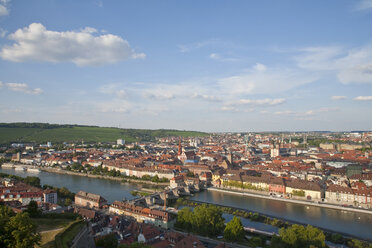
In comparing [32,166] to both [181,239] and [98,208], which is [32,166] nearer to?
[98,208]

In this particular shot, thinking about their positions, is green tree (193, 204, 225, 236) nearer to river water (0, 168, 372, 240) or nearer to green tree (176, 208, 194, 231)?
green tree (176, 208, 194, 231)

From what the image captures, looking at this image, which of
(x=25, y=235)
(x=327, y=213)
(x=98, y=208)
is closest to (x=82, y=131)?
(x=98, y=208)

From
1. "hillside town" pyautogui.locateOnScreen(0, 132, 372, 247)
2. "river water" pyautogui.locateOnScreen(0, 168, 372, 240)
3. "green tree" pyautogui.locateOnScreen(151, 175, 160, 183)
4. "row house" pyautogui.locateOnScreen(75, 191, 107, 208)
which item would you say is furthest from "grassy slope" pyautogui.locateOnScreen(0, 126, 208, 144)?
"row house" pyautogui.locateOnScreen(75, 191, 107, 208)

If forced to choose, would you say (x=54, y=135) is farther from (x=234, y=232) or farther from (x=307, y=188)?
(x=234, y=232)

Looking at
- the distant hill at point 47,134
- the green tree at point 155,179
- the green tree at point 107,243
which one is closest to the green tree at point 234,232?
the green tree at point 107,243

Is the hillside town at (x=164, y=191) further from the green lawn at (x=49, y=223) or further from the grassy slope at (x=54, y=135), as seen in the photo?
the grassy slope at (x=54, y=135)
